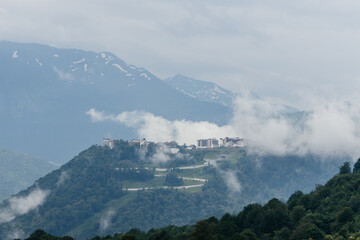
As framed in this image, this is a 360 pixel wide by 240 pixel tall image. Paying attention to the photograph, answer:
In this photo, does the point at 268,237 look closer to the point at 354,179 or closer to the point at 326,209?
the point at 326,209

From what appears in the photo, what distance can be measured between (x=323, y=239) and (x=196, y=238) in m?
18.1

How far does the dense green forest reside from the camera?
94812mm

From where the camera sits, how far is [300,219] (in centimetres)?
11075

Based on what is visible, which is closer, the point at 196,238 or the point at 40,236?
the point at 196,238

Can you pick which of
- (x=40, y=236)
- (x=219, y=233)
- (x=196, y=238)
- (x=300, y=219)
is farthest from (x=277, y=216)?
(x=40, y=236)

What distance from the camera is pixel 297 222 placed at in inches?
4353

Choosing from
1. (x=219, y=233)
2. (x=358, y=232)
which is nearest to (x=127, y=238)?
(x=219, y=233)

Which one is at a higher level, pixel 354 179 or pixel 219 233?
pixel 354 179

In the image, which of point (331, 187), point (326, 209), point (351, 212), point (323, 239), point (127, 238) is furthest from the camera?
point (331, 187)

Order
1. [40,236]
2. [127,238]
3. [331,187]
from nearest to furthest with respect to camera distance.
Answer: [127,238]
[40,236]
[331,187]

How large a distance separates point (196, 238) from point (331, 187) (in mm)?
56765

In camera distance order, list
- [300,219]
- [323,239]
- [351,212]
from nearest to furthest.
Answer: [323,239] < [351,212] < [300,219]

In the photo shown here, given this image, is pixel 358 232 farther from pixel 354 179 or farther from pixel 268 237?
pixel 354 179

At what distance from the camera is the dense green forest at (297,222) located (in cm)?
9481
